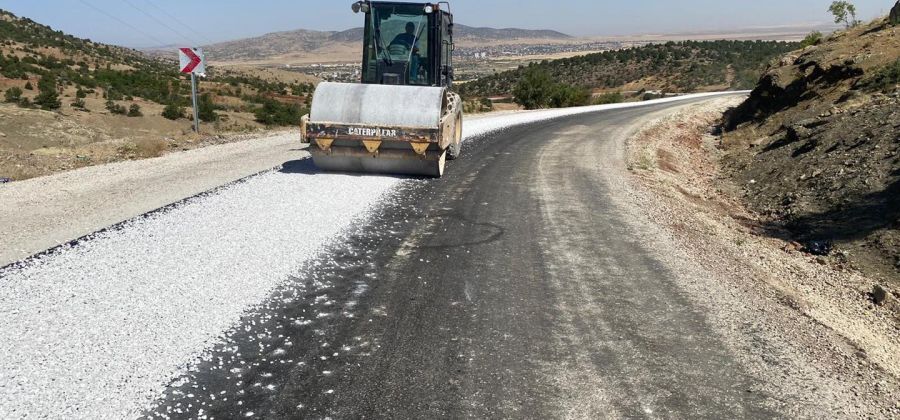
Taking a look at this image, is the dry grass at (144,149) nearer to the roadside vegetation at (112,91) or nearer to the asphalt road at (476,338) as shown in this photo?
the asphalt road at (476,338)

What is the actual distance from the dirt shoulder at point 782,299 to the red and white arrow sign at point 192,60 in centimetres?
1159

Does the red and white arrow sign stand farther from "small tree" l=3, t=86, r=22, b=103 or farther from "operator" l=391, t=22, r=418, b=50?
"small tree" l=3, t=86, r=22, b=103

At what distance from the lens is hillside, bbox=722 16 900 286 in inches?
314

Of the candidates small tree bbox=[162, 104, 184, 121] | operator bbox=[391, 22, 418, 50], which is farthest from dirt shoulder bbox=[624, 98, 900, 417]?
small tree bbox=[162, 104, 184, 121]

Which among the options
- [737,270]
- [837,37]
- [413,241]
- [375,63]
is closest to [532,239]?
[413,241]

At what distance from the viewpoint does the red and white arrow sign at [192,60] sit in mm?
15703

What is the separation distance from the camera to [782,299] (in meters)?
5.40

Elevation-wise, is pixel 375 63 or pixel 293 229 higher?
pixel 375 63

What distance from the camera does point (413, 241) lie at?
683cm

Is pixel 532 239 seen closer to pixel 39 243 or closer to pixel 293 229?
pixel 293 229

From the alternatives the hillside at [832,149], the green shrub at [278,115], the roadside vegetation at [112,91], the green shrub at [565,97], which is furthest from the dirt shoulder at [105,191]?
the green shrub at [565,97]

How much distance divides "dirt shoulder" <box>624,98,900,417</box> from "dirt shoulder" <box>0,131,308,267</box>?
6620 millimetres

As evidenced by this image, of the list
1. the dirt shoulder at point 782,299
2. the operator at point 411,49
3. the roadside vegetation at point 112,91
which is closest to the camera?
the dirt shoulder at point 782,299

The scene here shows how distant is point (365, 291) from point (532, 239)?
2.50 m
